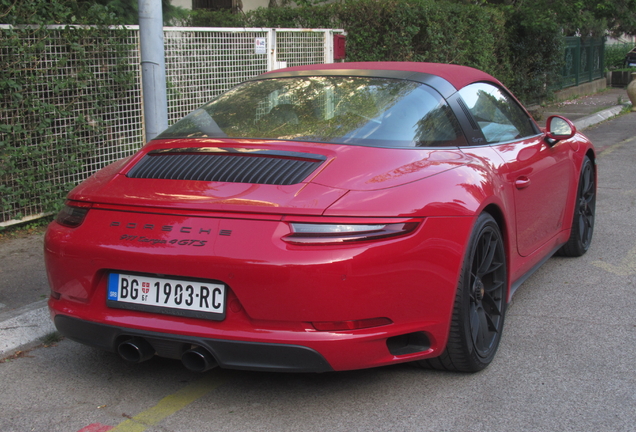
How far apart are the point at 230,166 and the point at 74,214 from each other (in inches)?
28.4

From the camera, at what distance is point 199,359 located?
2.79 metres

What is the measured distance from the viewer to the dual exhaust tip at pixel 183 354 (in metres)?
2.78

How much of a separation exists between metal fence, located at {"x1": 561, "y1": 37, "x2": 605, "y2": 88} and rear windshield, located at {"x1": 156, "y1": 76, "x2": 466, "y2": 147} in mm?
17951

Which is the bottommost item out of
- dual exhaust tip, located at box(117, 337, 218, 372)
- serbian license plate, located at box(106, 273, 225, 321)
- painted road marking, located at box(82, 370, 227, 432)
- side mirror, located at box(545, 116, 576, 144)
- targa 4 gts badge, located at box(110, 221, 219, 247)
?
painted road marking, located at box(82, 370, 227, 432)

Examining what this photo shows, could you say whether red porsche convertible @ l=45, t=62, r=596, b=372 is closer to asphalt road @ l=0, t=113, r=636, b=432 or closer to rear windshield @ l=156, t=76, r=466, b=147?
rear windshield @ l=156, t=76, r=466, b=147

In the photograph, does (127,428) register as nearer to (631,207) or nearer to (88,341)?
(88,341)

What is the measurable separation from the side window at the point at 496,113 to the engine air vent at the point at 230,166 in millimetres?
1253

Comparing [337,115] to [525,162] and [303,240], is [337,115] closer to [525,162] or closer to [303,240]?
[303,240]

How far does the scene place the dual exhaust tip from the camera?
2777 mm

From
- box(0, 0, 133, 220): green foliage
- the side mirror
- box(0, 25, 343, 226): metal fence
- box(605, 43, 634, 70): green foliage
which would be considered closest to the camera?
the side mirror

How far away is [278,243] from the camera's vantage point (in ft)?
8.70

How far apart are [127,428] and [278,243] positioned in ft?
3.21

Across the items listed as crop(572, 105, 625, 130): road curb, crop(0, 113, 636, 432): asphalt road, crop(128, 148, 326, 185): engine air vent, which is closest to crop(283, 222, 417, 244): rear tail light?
crop(128, 148, 326, 185): engine air vent

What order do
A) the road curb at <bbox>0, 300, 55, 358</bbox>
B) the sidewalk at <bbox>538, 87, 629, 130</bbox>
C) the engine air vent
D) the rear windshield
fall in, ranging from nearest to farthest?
the engine air vent < the rear windshield < the road curb at <bbox>0, 300, 55, 358</bbox> < the sidewalk at <bbox>538, 87, 629, 130</bbox>
